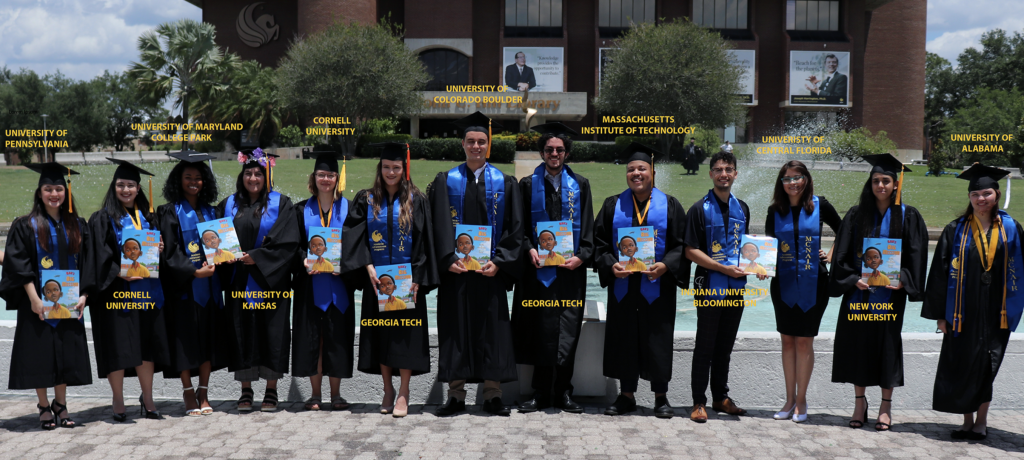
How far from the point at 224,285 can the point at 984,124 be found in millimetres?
33969

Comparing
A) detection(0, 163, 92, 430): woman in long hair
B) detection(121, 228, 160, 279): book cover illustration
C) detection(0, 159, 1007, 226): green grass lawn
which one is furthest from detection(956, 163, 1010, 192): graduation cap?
detection(0, 159, 1007, 226): green grass lawn

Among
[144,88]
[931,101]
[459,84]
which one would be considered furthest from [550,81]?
[931,101]

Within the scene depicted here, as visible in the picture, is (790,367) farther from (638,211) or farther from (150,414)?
(150,414)

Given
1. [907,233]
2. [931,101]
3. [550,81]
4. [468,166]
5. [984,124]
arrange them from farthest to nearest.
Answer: [931,101], [550,81], [984,124], [468,166], [907,233]

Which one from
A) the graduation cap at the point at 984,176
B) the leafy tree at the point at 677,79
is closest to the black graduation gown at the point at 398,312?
the graduation cap at the point at 984,176

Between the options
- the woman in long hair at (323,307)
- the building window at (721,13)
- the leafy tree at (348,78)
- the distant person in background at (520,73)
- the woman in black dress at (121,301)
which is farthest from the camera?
the building window at (721,13)

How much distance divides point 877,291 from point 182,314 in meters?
4.75

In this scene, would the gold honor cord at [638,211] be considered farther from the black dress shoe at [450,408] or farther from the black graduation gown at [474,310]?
the black dress shoe at [450,408]

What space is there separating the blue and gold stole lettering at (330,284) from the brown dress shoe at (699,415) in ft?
8.35

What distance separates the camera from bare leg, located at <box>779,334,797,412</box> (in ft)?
16.5

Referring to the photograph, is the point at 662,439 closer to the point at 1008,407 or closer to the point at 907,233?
the point at 907,233

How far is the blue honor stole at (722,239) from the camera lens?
499cm

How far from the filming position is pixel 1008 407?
5.40 m

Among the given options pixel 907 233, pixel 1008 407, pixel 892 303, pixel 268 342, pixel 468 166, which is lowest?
pixel 1008 407
